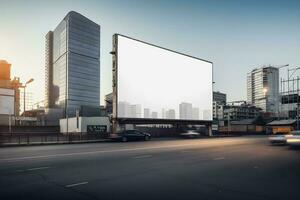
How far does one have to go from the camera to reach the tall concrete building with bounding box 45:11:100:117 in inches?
6388

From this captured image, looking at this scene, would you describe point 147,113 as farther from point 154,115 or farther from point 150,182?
point 150,182

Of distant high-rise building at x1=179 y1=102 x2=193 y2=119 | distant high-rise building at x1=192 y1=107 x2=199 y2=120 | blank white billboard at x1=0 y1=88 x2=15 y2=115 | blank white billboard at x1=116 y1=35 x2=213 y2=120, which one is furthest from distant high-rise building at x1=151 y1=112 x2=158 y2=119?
blank white billboard at x1=0 y1=88 x2=15 y2=115

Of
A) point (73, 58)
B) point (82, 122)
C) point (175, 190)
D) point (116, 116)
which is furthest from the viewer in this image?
point (73, 58)

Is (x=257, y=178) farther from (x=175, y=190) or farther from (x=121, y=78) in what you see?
(x=121, y=78)

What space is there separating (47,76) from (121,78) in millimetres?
171431

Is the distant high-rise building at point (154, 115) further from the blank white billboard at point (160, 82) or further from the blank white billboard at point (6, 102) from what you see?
the blank white billboard at point (6, 102)

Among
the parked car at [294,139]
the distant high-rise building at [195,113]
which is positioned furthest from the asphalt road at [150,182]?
the distant high-rise building at [195,113]

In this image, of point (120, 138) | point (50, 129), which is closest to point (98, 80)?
point (50, 129)

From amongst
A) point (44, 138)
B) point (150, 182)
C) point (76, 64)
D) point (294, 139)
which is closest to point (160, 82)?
point (44, 138)

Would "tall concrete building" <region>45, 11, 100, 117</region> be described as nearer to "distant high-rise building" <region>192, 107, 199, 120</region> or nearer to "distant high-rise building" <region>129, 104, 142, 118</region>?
"distant high-rise building" <region>192, 107, 199, 120</region>

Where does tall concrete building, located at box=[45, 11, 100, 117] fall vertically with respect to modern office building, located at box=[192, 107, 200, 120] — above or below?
above

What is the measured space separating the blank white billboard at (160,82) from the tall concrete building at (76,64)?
376 feet

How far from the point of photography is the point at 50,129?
74.8 metres

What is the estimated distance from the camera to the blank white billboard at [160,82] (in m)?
40.9
